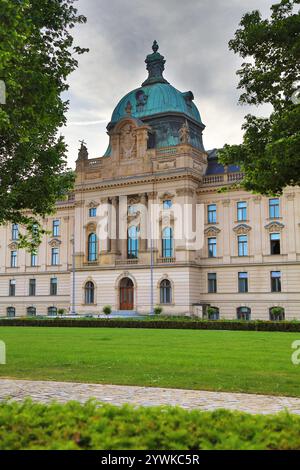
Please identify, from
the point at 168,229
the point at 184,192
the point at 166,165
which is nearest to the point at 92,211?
the point at 168,229

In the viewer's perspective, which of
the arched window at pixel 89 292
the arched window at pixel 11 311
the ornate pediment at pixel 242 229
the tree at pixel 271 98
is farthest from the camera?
the arched window at pixel 11 311

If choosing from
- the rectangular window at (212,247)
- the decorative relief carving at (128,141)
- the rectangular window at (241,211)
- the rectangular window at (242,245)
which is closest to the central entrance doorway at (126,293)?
the rectangular window at (212,247)

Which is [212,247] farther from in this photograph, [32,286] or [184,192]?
[32,286]

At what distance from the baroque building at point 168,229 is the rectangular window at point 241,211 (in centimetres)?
12

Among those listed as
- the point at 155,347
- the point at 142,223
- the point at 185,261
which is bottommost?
the point at 155,347

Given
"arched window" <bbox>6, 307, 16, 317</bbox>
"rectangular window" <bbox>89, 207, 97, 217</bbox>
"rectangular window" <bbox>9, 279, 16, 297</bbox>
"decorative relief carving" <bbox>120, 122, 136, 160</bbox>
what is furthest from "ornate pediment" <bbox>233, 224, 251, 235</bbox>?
"arched window" <bbox>6, 307, 16, 317</bbox>

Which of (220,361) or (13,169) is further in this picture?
(13,169)

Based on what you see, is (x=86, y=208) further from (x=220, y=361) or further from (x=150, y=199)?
(x=220, y=361)

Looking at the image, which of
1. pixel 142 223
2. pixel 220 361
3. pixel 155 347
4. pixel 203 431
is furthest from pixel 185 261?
pixel 203 431

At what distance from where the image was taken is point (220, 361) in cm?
1700

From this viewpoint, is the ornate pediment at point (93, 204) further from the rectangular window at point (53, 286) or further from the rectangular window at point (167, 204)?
the rectangular window at point (53, 286)

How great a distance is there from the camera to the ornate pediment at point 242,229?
5806 cm
